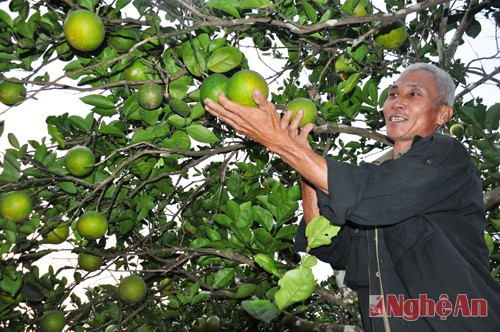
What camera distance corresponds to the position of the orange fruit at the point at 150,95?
2117 mm

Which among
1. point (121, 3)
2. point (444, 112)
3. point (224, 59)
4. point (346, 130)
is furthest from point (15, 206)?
point (444, 112)

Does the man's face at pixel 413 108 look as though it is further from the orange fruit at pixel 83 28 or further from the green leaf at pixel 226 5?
the orange fruit at pixel 83 28

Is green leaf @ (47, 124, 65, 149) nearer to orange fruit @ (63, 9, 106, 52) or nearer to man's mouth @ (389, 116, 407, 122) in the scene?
orange fruit @ (63, 9, 106, 52)

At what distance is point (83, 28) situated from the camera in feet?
6.35

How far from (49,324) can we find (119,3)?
7.40ft

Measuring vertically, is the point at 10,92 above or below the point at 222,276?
above

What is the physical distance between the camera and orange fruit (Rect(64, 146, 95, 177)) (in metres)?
Answer: 2.48

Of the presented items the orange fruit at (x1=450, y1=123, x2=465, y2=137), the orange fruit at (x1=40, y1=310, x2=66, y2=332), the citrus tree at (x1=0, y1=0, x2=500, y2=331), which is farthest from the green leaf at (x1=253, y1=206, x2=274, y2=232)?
the orange fruit at (x1=450, y1=123, x2=465, y2=137)

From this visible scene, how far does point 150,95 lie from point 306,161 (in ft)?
2.58

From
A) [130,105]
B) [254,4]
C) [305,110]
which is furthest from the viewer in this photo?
[130,105]

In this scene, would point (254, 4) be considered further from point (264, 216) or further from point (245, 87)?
point (264, 216)

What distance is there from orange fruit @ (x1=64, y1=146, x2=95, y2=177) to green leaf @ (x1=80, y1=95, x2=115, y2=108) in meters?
0.30

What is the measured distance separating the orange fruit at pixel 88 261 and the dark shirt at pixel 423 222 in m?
1.95

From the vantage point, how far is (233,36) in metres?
2.36
